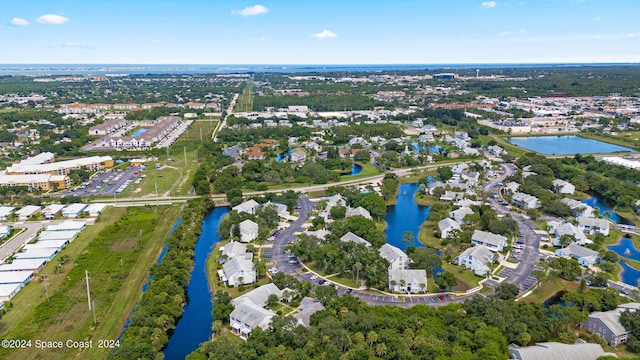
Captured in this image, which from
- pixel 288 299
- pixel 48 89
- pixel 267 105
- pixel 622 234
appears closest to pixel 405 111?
pixel 267 105

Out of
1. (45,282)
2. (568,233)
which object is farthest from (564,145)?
(45,282)

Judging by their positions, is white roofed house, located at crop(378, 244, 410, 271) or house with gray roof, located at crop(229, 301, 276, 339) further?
white roofed house, located at crop(378, 244, 410, 271)

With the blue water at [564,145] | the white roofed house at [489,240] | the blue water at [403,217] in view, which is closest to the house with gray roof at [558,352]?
the white roofed house at [489,240]

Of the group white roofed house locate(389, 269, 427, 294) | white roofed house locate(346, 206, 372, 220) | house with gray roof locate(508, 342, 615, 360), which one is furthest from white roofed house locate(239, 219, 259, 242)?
house with gray roof locate(508, 342, 615, 360)

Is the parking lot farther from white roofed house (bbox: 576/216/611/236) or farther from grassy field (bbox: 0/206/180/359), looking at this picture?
white roofed house (bbox: 576/216/611/236)

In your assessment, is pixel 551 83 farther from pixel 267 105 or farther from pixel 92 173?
pixel 92 173
